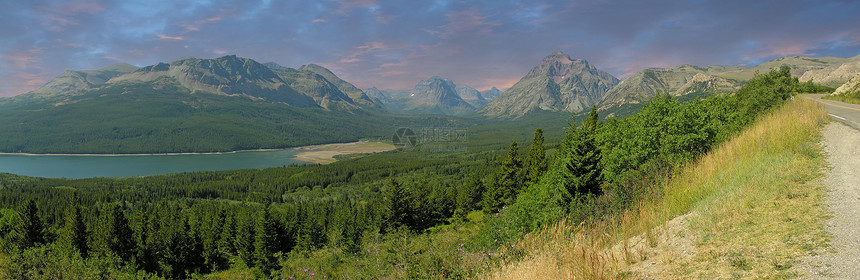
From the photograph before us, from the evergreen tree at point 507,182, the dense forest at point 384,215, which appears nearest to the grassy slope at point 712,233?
the dense forest at point 384,215

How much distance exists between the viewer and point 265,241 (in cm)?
5812

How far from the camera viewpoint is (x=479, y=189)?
79375 millimetres

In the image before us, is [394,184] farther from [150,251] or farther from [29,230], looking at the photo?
[29,230]

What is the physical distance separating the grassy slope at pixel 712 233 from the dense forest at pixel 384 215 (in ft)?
3.88

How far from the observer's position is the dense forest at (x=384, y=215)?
1446 centimetres

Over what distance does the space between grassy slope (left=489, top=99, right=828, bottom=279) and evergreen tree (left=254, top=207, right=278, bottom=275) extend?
57.6 metres

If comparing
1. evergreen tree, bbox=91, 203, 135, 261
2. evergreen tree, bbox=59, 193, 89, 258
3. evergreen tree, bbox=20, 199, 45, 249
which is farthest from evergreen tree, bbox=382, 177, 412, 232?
evergreen tree, bbox=20, 199, 45, 249

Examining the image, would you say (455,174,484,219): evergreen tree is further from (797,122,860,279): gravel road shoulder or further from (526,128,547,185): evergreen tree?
(797,122,860,279): gravel road shoulder

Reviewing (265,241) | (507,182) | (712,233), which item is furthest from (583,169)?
(265,241)

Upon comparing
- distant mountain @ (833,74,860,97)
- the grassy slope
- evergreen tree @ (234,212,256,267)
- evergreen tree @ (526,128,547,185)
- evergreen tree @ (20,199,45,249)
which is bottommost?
evergreen tree @ (234,212,256,267)

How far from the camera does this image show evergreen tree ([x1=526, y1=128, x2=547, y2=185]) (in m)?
51.9

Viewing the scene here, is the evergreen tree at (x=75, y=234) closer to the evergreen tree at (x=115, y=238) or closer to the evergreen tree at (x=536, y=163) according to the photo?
the evergreen tree at (x=115, y=238)

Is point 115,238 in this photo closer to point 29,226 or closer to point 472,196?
point 29,226

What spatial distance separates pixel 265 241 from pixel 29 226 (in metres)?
44.8
